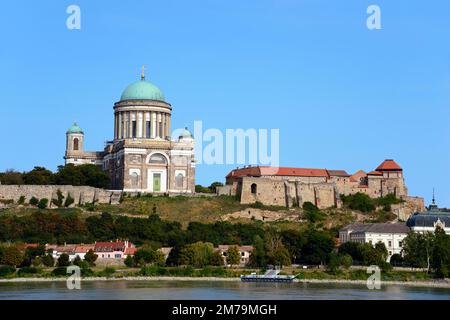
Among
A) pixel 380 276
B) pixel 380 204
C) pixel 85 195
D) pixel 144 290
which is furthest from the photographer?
pixel 380 204

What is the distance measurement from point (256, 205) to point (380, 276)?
19.0 meters

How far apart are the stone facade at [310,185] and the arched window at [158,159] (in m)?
5.65

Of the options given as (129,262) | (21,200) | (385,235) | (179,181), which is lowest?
(129,262)

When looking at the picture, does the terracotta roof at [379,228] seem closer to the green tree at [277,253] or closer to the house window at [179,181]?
the green tree at [277,253]

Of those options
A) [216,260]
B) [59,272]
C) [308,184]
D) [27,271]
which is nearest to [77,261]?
[59,272]

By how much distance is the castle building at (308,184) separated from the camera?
75688 mm

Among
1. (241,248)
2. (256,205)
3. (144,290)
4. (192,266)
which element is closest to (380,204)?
(256,205)

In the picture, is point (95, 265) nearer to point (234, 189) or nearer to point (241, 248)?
point (241, 248)

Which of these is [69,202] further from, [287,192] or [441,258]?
[441,258]

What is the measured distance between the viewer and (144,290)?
42.5 meters

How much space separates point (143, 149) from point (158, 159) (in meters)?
1.48

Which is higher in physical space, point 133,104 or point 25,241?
point 133,104

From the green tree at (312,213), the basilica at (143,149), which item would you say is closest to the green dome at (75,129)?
the basilica at (143,149)

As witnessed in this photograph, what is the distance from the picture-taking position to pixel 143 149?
244 ft
